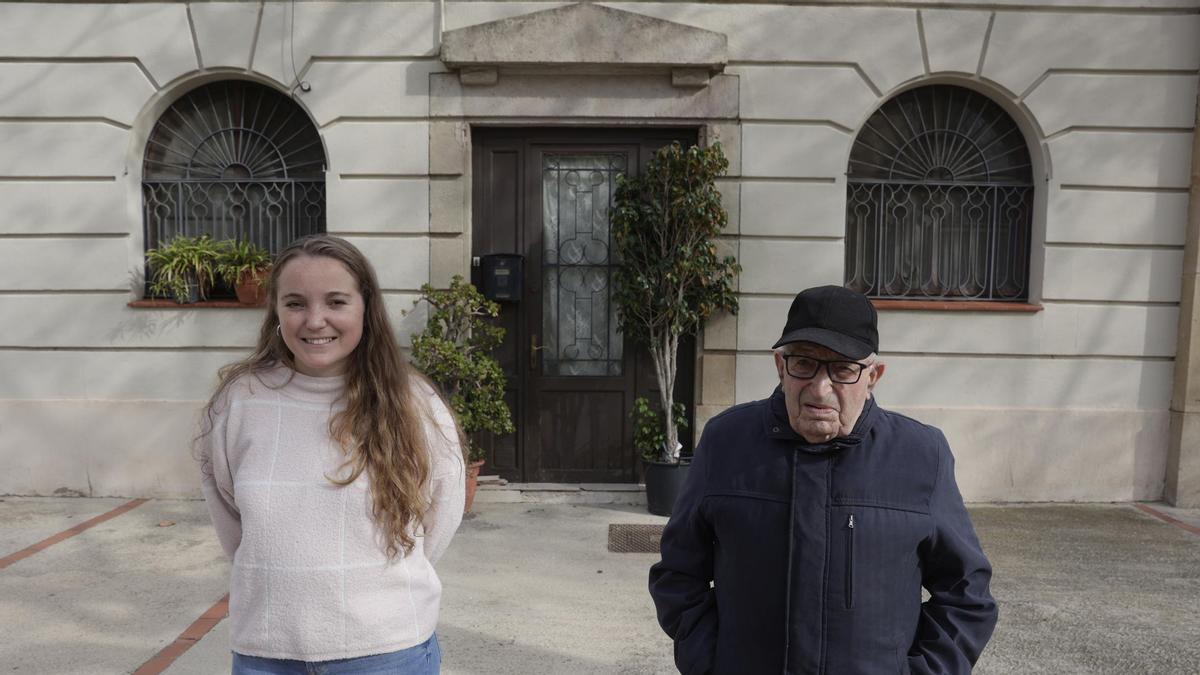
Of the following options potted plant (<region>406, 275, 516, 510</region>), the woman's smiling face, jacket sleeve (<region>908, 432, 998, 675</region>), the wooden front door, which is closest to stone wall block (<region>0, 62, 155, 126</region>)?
the wooden front door

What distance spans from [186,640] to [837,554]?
3816mm

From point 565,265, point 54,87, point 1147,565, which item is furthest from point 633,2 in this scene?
point 1147,565

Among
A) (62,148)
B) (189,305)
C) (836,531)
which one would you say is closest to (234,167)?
(189,305)

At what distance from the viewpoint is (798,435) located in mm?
1979

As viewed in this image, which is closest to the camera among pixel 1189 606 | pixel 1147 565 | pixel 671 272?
pixel 1189 606

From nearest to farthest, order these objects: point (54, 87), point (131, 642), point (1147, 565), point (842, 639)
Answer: point (842, 639) < point (131, 642) < point (1147, 565) < point (54, 87)

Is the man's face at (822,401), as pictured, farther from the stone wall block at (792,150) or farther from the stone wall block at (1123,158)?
the stone wall block at (1123,158)

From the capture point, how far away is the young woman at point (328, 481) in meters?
1.96

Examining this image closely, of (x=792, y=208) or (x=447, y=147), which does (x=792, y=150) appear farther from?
(x=447, y=147)

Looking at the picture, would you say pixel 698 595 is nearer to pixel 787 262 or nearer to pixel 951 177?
pixel 787 262

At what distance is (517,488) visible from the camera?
724cm

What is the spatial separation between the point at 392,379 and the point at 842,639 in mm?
1225

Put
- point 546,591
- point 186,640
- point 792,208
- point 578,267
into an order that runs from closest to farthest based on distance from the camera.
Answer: point 186,640, point 546,591, point 792,208, point 578,267

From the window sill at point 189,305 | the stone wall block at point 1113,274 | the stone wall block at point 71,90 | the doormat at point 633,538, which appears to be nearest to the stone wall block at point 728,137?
the stone wall block at point 1113,274
